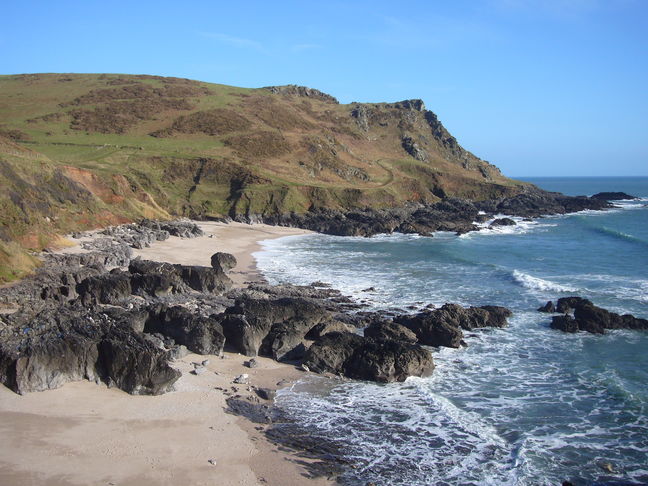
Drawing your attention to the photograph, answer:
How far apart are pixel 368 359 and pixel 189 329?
21.1ft

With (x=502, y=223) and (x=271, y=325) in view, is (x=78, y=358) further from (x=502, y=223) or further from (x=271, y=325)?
(x=502, y=223)

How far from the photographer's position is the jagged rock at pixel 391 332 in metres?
21.5

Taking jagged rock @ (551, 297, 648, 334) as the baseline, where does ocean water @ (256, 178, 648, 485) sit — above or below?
below

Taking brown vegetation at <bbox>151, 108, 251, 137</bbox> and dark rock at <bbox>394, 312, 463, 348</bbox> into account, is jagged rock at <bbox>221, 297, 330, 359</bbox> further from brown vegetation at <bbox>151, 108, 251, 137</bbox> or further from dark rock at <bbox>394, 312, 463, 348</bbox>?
brown vegetation at <bbox>151, 108, 251, 137</bbox>

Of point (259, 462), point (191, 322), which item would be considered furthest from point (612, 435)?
point (191, 322)

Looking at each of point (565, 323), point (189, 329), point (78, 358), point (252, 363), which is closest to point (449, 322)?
point (565, 323)

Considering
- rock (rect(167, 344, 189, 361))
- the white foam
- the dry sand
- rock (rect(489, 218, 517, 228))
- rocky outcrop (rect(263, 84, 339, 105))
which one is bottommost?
rock (rect(167, 344, 189, 361))

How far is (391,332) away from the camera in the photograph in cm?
2159

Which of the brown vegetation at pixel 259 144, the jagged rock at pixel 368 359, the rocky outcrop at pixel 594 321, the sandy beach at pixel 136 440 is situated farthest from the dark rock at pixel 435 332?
the brown vegetation at pixel 259 144

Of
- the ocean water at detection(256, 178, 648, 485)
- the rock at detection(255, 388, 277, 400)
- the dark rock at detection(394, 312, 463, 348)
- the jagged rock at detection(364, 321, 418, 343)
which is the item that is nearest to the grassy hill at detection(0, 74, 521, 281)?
the rock at detection(255, 388, 277, 400)

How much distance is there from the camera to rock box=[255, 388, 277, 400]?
53.8 feet

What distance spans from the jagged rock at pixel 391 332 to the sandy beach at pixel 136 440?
576 centimetres

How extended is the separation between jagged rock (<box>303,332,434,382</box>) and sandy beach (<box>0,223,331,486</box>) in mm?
2297

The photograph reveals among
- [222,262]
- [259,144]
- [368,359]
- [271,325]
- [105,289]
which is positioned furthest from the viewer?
[259,144]
